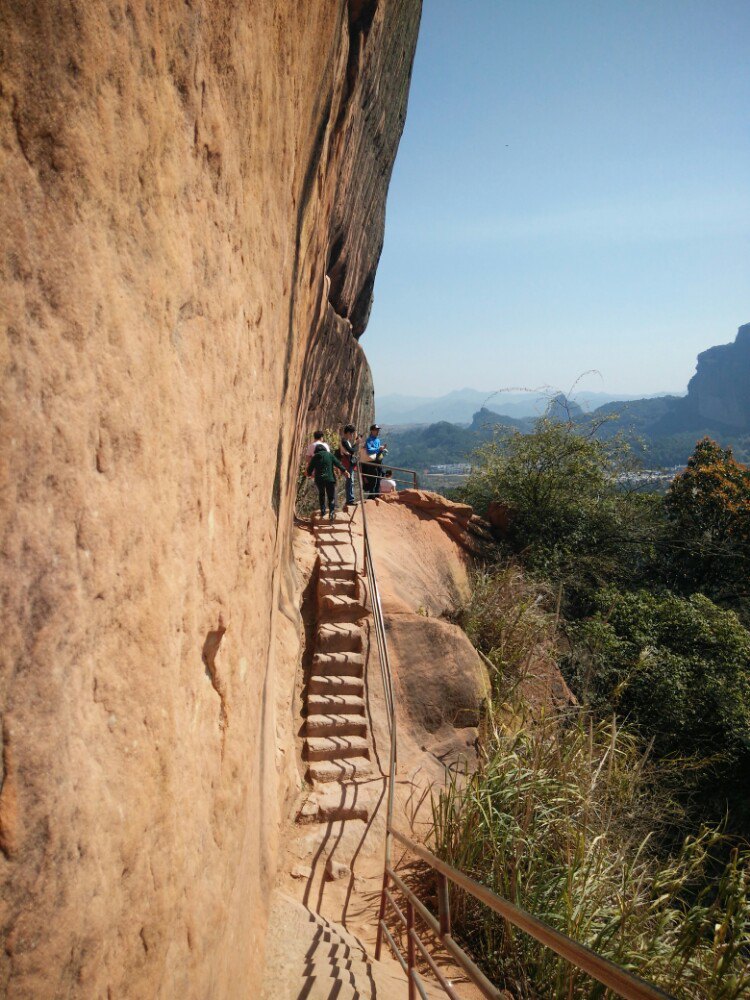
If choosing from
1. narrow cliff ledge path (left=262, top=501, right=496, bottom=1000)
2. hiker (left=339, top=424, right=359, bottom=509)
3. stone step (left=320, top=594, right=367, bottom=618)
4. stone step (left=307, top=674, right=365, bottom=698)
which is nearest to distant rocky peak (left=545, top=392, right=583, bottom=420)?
hiker (left=339, top=424, right=359, bottom=509)

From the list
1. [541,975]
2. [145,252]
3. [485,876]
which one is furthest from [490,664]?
[145,252]

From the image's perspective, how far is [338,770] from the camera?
18.4 feet

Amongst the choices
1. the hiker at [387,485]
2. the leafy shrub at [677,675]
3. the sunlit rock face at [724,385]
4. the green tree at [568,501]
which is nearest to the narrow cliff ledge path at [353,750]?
the leafy shrub at [677,675]

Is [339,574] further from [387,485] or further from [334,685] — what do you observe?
[387,485]

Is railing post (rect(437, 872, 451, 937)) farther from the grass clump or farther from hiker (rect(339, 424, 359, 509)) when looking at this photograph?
hiker (rect(339, 424, 359, 509))

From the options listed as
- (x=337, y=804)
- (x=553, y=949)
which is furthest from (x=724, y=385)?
(x=553, y=949)

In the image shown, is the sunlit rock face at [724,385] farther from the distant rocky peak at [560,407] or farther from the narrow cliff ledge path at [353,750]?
the narrow cliff ledge path at [353,750]

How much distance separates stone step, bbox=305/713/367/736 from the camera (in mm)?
5930

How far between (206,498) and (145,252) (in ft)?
2.74

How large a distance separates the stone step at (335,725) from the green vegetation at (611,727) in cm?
104

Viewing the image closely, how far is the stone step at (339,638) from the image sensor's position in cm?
665

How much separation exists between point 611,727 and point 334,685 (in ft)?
8.78

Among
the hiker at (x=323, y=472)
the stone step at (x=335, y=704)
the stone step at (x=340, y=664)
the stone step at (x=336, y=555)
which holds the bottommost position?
the stone step at (x=335, y=704)

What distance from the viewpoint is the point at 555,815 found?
4578 mm
